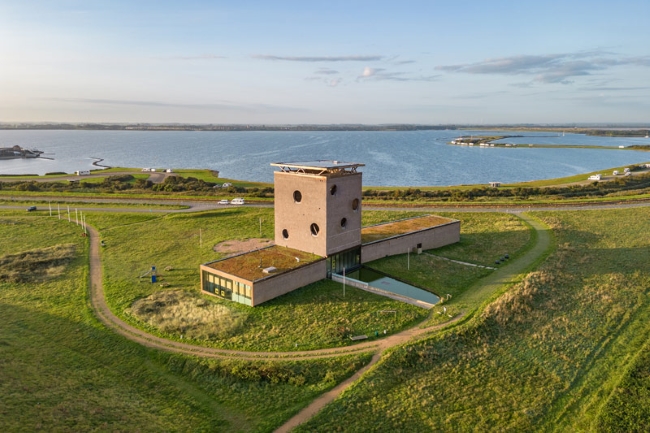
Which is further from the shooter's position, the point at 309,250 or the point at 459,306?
the point at 309,250

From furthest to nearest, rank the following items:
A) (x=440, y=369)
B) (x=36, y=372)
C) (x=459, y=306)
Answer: (x=459, y=306) → (x=440, y=369) → (x=36, y=372)

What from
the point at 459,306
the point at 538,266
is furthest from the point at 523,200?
the point at 459,306

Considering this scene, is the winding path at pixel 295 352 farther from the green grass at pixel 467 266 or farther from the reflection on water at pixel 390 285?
the reflection on water at pixel 390 285

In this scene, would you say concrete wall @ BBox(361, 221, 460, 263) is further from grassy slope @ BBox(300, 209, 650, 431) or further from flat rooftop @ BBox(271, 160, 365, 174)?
grassy slope @ BBox(300, 209, 650, 431)

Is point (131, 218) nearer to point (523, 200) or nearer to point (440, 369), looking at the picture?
point (440, 369)

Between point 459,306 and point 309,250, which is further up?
point 309,250

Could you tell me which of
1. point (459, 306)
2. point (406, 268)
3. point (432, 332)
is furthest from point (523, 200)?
point (432, 332)

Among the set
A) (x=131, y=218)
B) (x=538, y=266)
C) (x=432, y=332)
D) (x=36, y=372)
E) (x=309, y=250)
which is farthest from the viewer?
(x=131, y=218)

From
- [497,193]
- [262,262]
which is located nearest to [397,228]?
[262,262]
